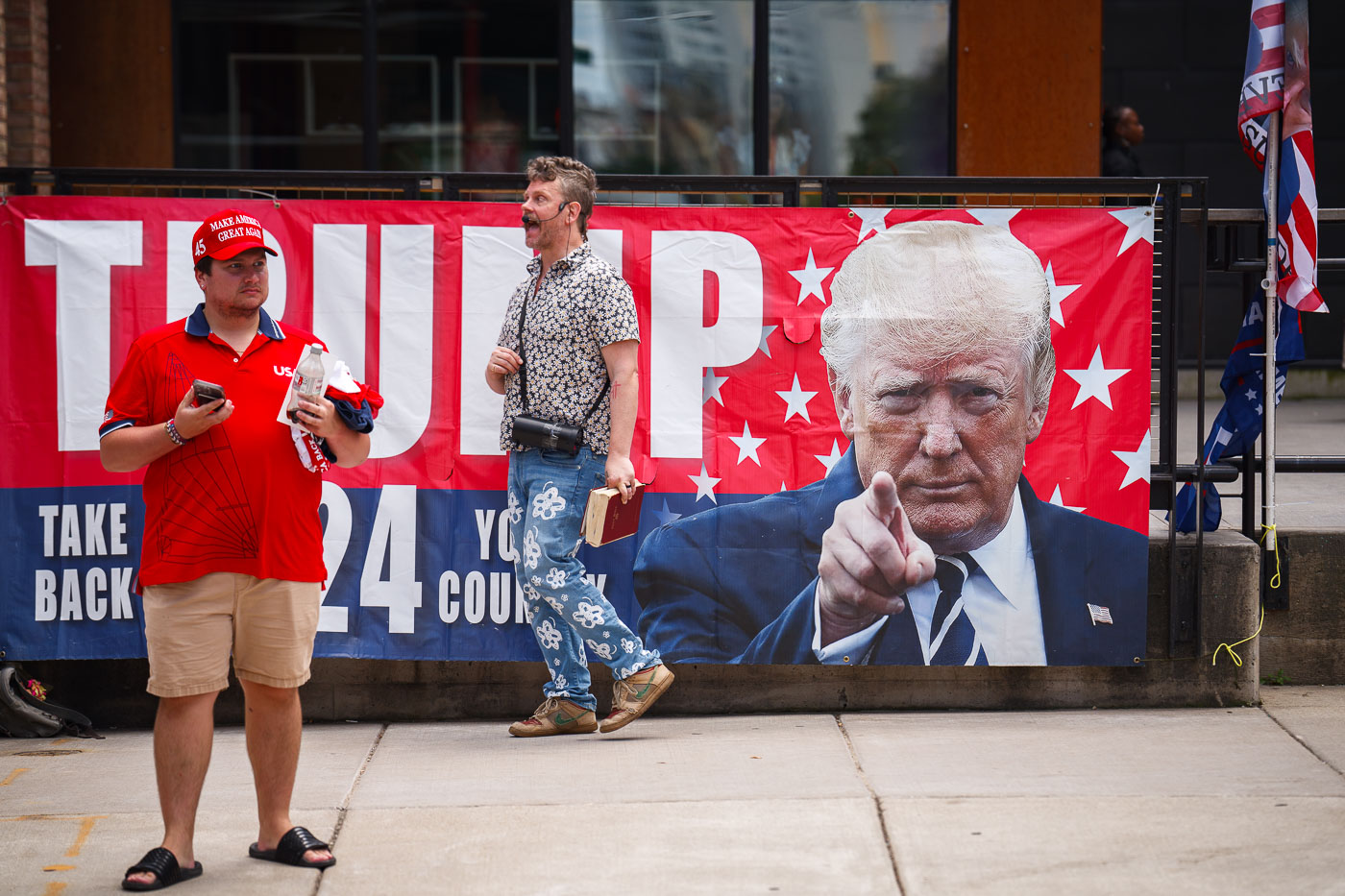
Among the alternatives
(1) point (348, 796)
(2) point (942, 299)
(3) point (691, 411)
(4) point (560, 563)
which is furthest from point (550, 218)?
(1) point (348, 796)

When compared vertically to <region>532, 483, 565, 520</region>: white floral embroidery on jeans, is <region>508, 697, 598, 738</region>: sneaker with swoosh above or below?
below

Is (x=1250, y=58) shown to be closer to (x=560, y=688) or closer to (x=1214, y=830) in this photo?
(x=1214, y=830)

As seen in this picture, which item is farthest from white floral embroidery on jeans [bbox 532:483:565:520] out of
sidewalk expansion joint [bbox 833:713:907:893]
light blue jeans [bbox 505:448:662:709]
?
sidewalk expansion joint [bbox 833:713:907:893]

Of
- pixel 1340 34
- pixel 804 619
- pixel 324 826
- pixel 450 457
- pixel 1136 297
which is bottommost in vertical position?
pixel 324 826

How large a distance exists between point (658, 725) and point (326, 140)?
6.56 metres

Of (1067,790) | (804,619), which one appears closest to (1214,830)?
(1067,790)

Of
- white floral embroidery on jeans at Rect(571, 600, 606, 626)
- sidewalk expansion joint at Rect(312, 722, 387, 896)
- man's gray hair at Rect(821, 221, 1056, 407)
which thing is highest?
man's gray hair at Rect(821, 221, 1056, 407)

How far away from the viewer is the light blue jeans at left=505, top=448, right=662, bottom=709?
210 inches

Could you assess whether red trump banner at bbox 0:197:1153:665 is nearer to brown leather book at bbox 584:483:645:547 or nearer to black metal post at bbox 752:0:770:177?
brown leather book at bbox 584:483:645:547

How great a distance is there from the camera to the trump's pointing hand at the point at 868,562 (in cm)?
571

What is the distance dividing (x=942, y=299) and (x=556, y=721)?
7.37ft

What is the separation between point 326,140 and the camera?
35.3 feet

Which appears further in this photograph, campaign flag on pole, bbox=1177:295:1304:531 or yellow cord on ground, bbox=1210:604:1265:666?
campaign flag on pole, bbox=1177:295:1304:531

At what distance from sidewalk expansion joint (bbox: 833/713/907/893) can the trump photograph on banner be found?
337 mm
